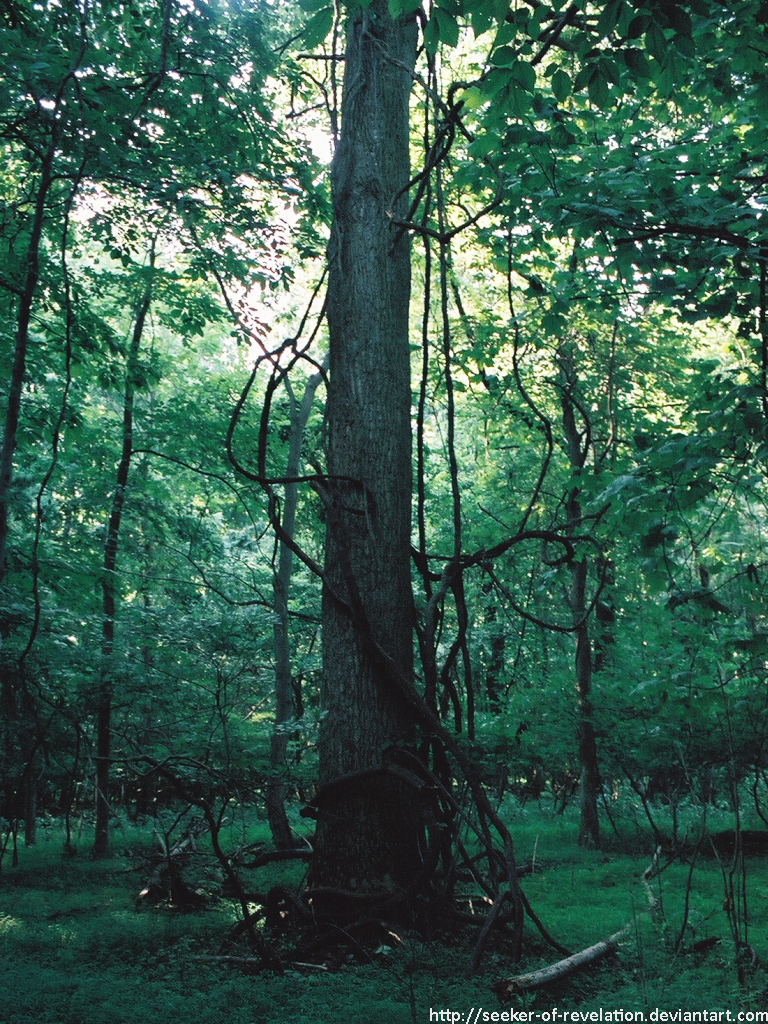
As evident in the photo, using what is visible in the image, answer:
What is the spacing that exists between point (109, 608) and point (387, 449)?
5.42 m

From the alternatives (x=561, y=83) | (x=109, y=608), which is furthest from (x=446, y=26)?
(x=109, y=608)

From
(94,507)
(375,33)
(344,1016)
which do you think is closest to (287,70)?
(375,33)

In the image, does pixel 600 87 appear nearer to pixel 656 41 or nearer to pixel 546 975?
pixel 656 41

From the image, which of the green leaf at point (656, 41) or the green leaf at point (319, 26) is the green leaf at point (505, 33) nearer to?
the green leaf at point (656, 41)

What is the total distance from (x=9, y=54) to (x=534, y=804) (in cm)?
1589

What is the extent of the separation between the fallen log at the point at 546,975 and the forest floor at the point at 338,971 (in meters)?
0.04

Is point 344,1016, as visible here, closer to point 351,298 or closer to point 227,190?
point 351,298

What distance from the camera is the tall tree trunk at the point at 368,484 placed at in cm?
354

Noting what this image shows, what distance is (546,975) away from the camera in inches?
113

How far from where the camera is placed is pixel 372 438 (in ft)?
13.3

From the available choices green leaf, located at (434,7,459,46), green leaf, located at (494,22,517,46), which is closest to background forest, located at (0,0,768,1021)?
green leaf, located at (434,7,459,46)

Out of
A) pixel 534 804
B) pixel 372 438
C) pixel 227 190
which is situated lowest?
pixel 534 804

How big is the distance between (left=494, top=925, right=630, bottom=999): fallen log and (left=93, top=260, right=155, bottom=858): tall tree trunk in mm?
4324

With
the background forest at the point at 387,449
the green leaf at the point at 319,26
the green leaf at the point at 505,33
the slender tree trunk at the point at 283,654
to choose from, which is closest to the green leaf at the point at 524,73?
the background forest at the point at 387,449
